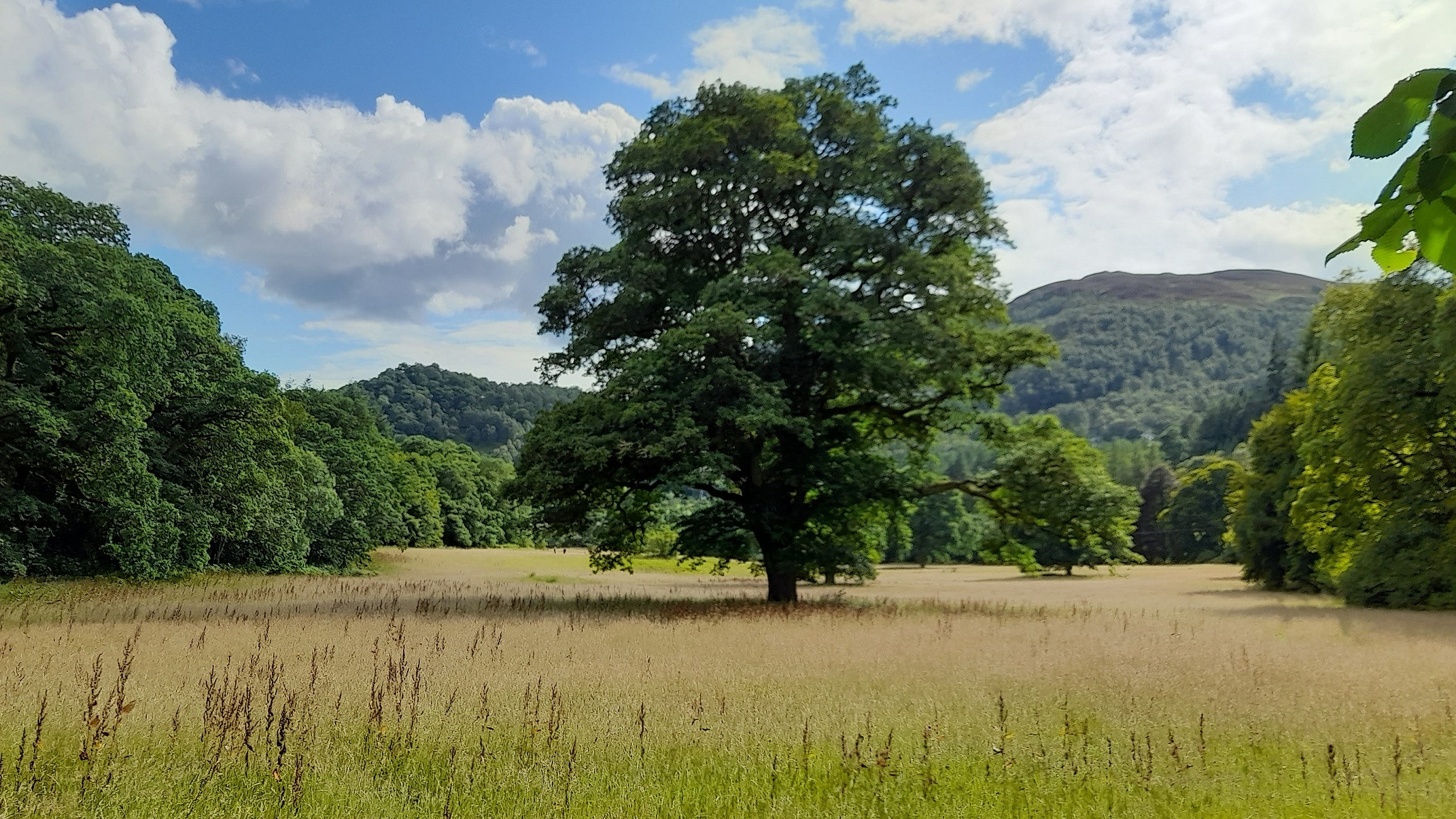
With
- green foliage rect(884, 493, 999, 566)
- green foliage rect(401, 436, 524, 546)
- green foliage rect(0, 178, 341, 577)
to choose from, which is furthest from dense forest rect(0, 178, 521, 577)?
green foliage rect(884, 493, 999, 566)

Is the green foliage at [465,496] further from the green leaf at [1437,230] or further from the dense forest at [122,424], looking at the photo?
the green leaf at [1437,230]

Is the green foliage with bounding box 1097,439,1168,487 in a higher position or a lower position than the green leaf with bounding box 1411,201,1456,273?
higher

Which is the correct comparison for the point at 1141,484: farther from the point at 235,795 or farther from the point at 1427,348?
the point at 235,795

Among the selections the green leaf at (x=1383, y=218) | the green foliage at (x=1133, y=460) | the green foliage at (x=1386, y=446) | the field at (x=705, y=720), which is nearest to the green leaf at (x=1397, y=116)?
the green leaf at (x=1383, y=218)

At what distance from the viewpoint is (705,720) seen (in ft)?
25.7

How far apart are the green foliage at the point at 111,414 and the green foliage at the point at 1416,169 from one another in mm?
28568

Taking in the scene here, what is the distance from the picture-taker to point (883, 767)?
639 centimetres

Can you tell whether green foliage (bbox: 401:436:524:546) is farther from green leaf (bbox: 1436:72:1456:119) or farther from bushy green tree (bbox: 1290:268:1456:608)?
green leaf (bbox: 1436:72:1456:119)

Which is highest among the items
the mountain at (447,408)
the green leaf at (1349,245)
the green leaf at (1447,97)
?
the mountain at (447,408)

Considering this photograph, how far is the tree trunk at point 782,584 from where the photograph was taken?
22031 millimetres

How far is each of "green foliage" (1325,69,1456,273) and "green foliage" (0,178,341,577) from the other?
28.6 m

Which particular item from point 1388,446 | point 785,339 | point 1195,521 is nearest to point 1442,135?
point 785,339

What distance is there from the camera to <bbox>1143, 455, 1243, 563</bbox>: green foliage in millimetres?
82000

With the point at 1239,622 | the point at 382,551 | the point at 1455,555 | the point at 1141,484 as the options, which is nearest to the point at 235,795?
the point at 1239,622
